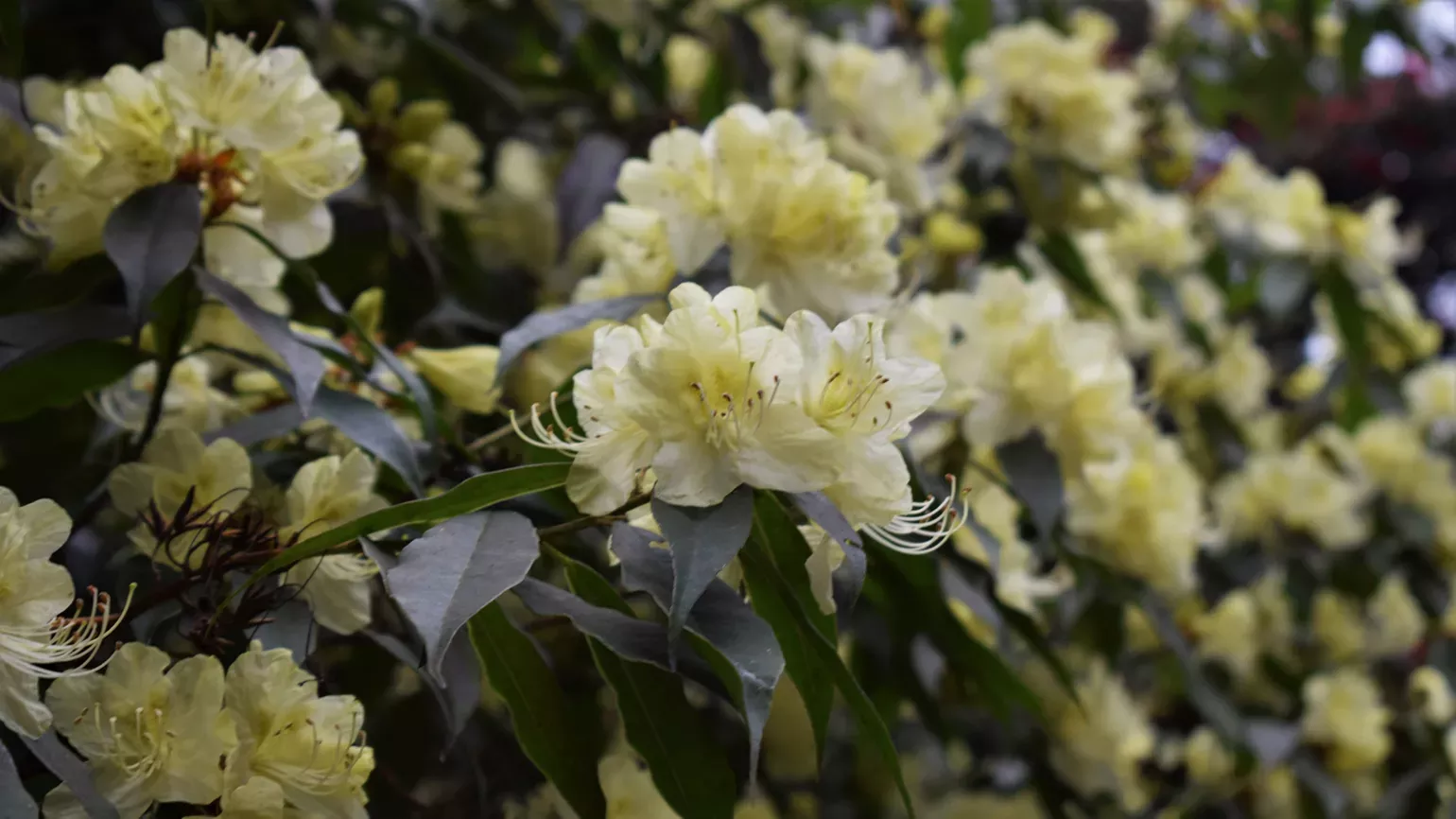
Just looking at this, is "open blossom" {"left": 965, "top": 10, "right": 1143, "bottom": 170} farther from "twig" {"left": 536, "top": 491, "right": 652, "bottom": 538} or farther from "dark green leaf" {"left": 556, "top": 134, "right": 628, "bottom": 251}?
"twig" {"left": 536, "top": 491, "right": 652, "bottom": 538}

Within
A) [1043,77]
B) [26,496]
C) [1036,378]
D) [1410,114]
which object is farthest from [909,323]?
[1410,114]

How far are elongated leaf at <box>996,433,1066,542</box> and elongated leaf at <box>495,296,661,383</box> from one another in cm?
32

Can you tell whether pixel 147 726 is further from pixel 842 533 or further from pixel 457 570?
pixel 842 533

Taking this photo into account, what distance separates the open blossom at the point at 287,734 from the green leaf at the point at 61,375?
0.91ft

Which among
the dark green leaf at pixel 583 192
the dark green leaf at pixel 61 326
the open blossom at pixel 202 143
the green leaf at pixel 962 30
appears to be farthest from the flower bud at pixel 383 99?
the green leaf at pixel 962 30

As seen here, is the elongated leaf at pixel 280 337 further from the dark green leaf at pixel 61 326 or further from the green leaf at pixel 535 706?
the green leaf at pixel 535 706

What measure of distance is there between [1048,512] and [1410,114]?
293 centimetres

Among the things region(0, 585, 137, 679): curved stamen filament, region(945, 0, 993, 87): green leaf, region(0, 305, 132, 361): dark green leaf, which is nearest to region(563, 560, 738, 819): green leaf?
region(0, 585, 137, 679): curved stamen filament

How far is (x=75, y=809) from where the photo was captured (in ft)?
2.15

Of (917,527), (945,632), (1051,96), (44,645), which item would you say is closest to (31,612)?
(44,645)

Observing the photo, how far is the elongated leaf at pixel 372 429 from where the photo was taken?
80 centimetres

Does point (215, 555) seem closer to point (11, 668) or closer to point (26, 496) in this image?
point (11, 668)

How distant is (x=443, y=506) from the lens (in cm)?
68

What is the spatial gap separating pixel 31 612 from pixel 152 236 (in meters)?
0.27
